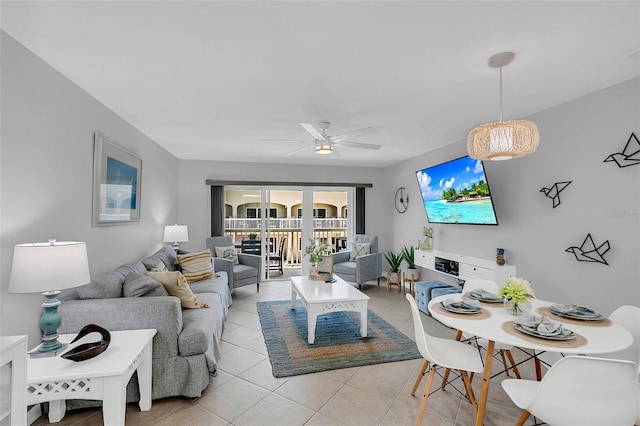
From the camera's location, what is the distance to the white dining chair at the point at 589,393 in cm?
131

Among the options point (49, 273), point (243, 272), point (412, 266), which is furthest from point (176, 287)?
point (412, 266)

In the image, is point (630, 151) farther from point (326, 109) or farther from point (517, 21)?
point (326, 109)

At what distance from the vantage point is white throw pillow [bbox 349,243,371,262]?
571 centimetres

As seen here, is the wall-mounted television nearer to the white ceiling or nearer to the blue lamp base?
the white ceiling

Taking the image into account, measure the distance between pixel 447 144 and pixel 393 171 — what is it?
5.96ft

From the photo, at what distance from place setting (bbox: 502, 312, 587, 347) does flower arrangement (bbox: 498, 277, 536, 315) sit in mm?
120

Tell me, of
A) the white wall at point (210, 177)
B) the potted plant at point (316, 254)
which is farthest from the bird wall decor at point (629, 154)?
the white wall at point (210, 177)

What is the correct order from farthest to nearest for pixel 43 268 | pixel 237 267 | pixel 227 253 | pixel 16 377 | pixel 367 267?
pixel 367 267 → pixel 227 253 → pixel 237 267 → pixel 43 268 → pixel 16 377

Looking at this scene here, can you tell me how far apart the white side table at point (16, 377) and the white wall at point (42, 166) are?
3.33ft

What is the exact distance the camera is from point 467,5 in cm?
153

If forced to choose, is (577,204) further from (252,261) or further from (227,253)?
(227,253)

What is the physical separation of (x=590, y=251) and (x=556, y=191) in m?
0.63

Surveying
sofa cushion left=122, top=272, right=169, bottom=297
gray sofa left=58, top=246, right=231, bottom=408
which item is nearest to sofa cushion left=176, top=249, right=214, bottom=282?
sofa cushion left=122, top=272, right=169, bottom=297

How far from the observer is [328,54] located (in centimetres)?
199
